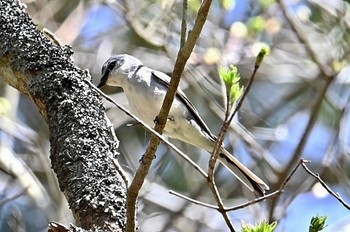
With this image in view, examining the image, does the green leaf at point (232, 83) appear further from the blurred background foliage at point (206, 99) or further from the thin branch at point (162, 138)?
the blurred background foliage at point (206, 99)

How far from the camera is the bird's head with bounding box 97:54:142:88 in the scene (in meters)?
3.08

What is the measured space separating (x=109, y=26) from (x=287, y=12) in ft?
5.33

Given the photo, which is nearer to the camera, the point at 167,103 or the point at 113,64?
the point at 167,103

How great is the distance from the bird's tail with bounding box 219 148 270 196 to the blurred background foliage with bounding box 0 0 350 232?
0.85m

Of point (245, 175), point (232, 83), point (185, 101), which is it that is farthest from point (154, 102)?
point (232, 83)

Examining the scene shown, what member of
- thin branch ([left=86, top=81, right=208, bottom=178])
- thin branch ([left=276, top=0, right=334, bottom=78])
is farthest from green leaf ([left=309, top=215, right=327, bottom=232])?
thin branch ([left=276, top=0, right=334, bottom=78])

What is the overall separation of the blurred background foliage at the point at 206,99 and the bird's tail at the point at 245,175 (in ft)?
2.78

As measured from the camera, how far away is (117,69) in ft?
10.2

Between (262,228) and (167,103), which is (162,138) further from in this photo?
(262,228)


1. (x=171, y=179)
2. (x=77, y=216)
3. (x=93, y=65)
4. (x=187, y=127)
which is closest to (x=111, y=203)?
(x=77, y=216)

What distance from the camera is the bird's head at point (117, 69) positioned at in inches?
121

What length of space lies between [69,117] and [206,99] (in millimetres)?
2367

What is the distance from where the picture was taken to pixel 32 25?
2.14 m

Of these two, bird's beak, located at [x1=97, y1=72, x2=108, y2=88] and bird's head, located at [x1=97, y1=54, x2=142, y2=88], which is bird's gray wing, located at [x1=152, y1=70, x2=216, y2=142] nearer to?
bird's head, located at [x1=97, y1=54, x2=142, y2=88]
